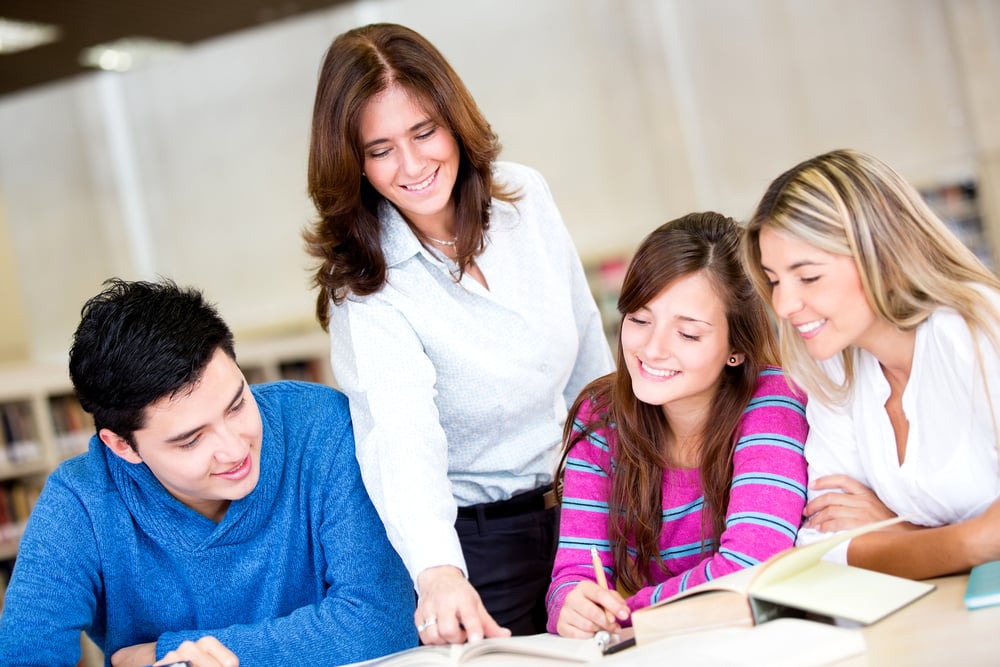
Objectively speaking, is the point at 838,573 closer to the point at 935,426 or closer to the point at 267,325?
the point at 935,426

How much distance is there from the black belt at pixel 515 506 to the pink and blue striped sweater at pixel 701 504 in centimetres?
19

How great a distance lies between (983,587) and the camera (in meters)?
1.14

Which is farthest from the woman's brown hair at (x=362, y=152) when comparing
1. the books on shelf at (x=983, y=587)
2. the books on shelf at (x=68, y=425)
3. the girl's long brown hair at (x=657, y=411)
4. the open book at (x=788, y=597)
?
the books on shelf at (x=68, y=425)

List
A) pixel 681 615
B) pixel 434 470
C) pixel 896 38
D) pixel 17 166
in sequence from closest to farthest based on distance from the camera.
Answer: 1. pixel 681 615
2. pixel 434 470
3. pixel 896 38
4. pixel 17 166

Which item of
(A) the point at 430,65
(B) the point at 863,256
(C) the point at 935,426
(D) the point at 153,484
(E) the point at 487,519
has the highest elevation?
(A) the point at 430,65

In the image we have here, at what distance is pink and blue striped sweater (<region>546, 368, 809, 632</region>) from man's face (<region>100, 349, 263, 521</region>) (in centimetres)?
55

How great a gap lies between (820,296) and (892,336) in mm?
135

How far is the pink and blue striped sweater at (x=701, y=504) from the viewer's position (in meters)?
1.56

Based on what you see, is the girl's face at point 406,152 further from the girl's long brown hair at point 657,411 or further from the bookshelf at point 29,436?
the bookshelf at point 29,436

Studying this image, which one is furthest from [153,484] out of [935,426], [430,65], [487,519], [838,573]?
[935,426]

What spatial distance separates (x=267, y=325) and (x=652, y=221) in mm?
2925

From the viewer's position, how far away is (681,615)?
122 cm

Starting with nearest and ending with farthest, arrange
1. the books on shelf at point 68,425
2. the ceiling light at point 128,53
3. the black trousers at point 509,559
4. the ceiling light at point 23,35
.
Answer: the black trousers at point 509,559
the books on shelf at point 68,425
the ceiling light at point 23,35
the ceiling light at point 128,53

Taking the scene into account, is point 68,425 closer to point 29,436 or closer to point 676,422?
point 29,436
